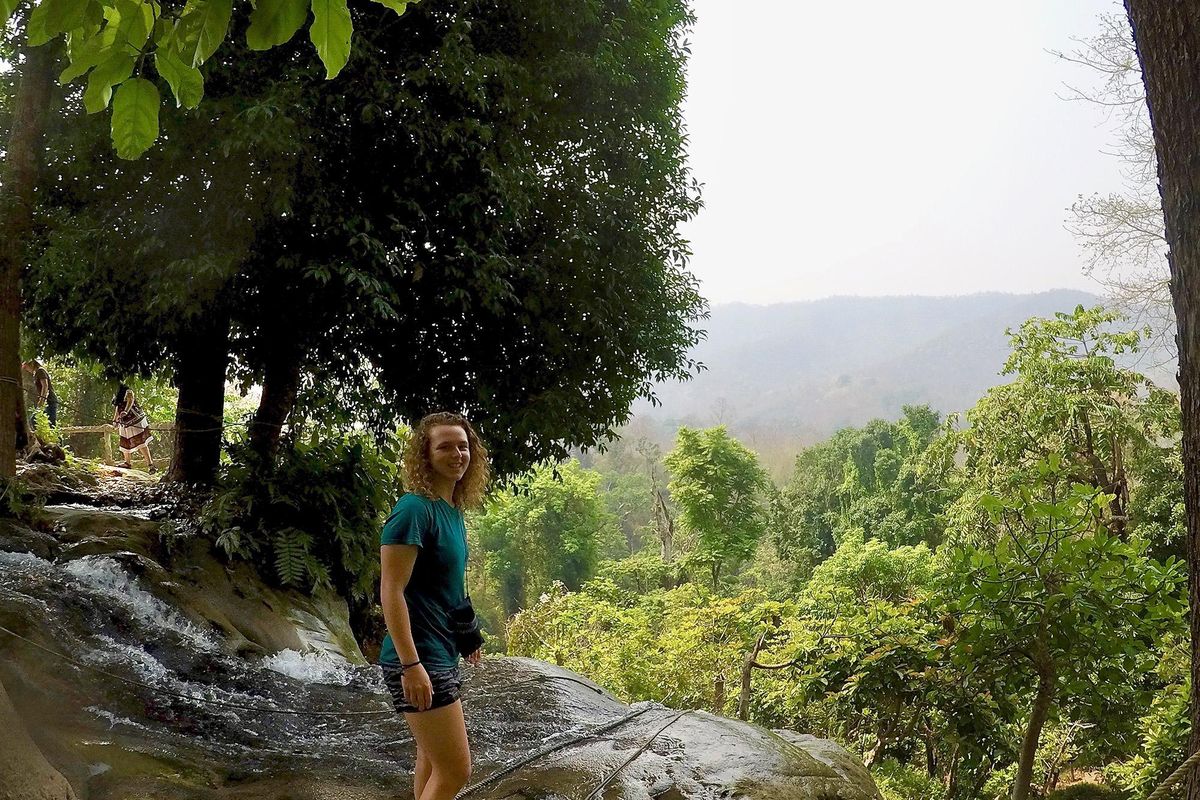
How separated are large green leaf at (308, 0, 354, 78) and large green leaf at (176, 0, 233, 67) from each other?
18 centimetres

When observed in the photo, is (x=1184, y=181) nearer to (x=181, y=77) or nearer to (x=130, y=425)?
(x=181, y=77)

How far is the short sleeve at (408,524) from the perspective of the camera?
289 centimetres

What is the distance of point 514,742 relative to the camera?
515 cm

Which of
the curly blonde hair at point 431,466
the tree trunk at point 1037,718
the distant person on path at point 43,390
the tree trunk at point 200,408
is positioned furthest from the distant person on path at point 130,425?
the tree trunk at point 1037,718

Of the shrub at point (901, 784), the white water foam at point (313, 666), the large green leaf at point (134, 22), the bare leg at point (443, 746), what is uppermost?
the large green leaf at point (134, 22)

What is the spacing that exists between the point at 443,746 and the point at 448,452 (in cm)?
104

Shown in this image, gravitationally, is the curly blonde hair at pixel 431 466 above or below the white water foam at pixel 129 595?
above

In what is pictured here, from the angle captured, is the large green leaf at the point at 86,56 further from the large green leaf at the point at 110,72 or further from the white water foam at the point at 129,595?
the white water foam at the point at 129,595

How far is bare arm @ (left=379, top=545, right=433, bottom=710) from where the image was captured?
2.84 m

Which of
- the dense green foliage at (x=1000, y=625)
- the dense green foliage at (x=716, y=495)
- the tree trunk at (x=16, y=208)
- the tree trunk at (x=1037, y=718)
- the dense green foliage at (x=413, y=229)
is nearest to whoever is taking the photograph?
the dense green foliage at (x=1000, y=625)

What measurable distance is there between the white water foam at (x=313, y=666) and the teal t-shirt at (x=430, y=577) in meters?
3.86

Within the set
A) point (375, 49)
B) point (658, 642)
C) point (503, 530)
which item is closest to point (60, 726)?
point (375, 49)

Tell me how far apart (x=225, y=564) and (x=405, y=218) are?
358 cm

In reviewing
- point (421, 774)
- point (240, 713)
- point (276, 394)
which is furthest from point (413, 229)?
Answer: point (421, 774)
